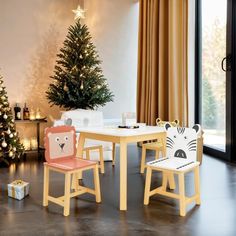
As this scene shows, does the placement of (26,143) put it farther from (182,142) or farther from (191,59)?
(182,142)

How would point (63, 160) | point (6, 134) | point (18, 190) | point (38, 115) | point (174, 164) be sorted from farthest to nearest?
point (38, 115) < point (6, 134) < point (18, 190) < point (63, 160) < point (174, 164)

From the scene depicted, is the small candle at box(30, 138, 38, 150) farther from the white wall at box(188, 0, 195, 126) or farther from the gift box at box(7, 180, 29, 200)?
the white wall at box(188, 0, 195, 126)

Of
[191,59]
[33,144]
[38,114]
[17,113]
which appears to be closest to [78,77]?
[38,114]

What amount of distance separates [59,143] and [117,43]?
3.86 meters

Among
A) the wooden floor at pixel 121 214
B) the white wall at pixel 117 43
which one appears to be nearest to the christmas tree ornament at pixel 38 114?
the white wall at pixel 117 43

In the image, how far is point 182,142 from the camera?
2.99m

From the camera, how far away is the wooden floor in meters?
2.37

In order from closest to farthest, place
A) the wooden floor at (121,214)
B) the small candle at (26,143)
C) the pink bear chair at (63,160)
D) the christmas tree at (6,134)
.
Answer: the wooden floor at (121,214) < the pink bear chair at (63,160) < the christmas tree at (6,134) < the small candle at (26,143)

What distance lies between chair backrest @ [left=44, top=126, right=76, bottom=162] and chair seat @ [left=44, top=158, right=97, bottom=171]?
0.04 meters

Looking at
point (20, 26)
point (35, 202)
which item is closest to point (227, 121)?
point (35, 202)

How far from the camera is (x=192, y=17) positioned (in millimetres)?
5406

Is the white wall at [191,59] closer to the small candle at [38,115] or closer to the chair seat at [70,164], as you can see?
the small candle at [38,115]

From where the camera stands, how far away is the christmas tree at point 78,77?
5.16 metres

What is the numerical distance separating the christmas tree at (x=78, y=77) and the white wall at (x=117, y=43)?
0.96 m
